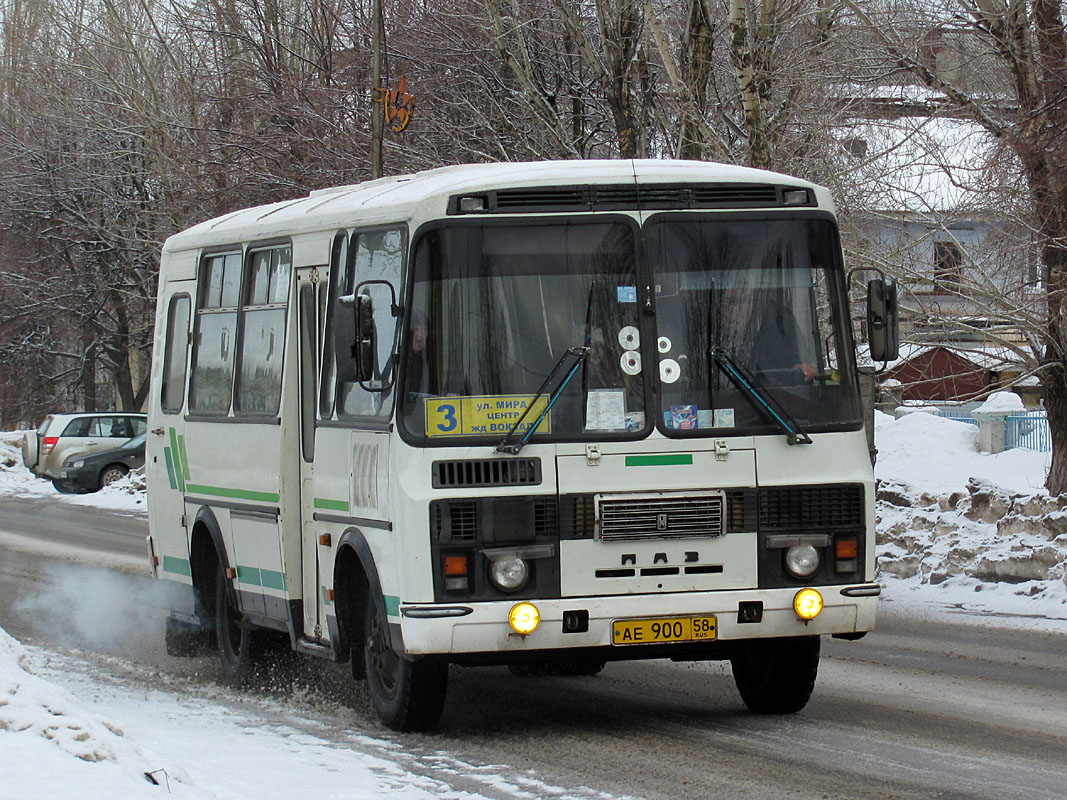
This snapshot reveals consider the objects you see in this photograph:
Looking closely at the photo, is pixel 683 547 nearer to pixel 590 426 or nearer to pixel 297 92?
pixel 590 426

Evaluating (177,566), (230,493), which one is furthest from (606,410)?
(177,566)

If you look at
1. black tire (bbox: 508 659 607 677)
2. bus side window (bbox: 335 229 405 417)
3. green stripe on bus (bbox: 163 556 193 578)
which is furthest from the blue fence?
bus side window (bbox: 335 229 405 417)

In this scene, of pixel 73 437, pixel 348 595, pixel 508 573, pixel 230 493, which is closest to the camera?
pixel 508 573

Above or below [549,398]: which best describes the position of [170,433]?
below

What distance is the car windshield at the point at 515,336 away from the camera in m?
8.19

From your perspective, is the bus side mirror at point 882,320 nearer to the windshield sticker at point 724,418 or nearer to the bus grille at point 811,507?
the bus grille at point 811,507

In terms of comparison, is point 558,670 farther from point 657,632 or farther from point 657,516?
point 657,516

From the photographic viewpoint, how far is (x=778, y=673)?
894cm

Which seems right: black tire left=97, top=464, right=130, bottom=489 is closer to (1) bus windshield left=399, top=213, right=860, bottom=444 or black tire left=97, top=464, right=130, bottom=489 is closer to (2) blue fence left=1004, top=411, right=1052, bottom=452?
(2) blue fence left=1004, top=411, right=1052, bottom=452

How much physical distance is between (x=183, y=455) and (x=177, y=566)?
79 centimetres

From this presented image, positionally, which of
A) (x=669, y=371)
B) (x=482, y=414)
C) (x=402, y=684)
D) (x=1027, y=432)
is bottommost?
(x=402, y=684)

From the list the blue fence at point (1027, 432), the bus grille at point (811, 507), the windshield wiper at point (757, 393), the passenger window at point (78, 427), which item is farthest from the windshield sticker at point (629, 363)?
the passenger window at point (78, 427)

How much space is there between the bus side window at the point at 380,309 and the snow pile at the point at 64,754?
7.34ft

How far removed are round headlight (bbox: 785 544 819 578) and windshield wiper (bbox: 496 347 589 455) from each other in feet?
4.29
